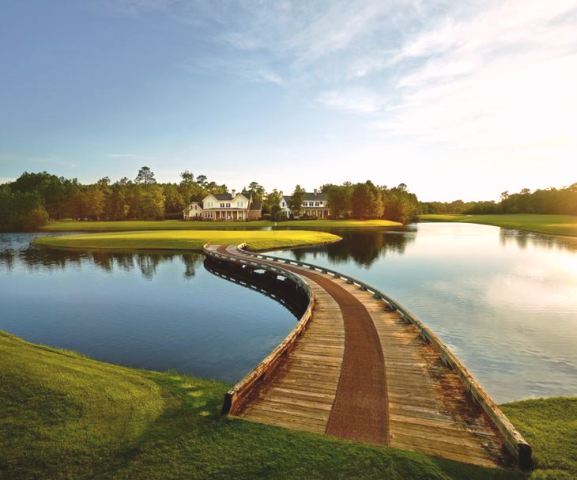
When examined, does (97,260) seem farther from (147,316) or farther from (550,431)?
(550,431)

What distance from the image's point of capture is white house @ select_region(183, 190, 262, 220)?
4512 inches

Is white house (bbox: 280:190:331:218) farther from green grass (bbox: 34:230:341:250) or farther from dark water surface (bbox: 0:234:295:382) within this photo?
dark water surface (bbox: 0:234:295:382)

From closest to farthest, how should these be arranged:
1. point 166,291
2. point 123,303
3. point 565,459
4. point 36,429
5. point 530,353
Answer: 1. point 565,459
2. point 36,429
3. point 530,353
4. point 123,303
5. point 166,291

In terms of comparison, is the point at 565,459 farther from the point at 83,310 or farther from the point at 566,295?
the point at 83,310

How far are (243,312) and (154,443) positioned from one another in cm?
1518

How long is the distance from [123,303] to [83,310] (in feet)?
8.27

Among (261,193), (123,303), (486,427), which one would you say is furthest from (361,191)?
(486,427)

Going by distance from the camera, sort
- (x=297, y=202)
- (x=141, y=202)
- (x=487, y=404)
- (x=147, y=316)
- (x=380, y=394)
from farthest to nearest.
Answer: (x=297, y=202), (x=141, y=202), (x=147, y=316), (x=380, y=394), (x=487, y=404)

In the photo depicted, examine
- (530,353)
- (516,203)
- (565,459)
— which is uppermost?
(516,203)

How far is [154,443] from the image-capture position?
7.62 meters

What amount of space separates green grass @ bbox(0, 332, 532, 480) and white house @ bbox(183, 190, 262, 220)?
105185 millimetres

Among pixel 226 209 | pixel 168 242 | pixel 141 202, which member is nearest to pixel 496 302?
pixel 168 242

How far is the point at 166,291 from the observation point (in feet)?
90.4


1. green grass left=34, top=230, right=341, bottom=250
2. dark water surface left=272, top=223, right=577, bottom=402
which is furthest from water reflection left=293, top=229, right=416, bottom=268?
green grass left=34, top=230, right=341, bottom=250
